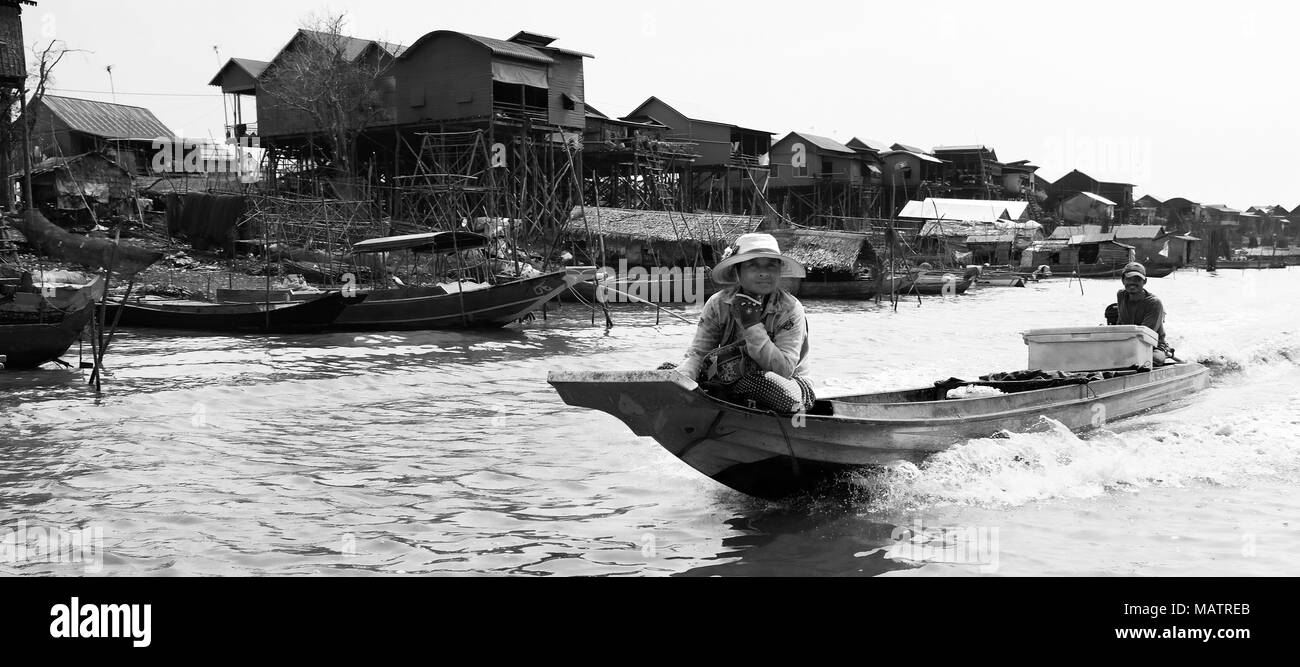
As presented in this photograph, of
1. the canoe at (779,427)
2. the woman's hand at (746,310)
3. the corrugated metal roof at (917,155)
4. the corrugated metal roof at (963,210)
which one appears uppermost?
the corrugated metal roof at (917,155)

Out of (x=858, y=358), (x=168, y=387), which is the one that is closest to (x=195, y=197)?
(x=168, y=387)

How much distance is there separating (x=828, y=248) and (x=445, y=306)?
45.4 feet

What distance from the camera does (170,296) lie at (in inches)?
827

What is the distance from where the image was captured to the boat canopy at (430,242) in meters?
16.2

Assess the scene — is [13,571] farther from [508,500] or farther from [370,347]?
[370,347]

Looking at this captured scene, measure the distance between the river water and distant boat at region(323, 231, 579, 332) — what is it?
5.05 metres

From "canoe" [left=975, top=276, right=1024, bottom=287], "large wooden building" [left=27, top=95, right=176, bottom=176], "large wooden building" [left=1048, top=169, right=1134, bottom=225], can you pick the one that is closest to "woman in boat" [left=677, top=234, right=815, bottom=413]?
"large wooden building" [left=27, top=95, right=176, bottom=176]

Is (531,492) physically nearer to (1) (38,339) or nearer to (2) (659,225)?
(1) (38,339)

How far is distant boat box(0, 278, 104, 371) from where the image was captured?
37.7ft

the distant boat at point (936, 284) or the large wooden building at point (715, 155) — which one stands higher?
the large wooden building at point (715, 155)

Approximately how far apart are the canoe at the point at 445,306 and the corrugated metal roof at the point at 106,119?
66.8ft

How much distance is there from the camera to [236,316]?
1644cm

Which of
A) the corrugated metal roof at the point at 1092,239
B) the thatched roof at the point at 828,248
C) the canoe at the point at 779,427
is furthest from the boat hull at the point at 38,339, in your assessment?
the corrugated metal roof at the point at 1092,239

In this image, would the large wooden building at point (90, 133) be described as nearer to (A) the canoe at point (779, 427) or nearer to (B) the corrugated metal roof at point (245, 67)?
(B) the corrugated metal roof at point (245, 67)
